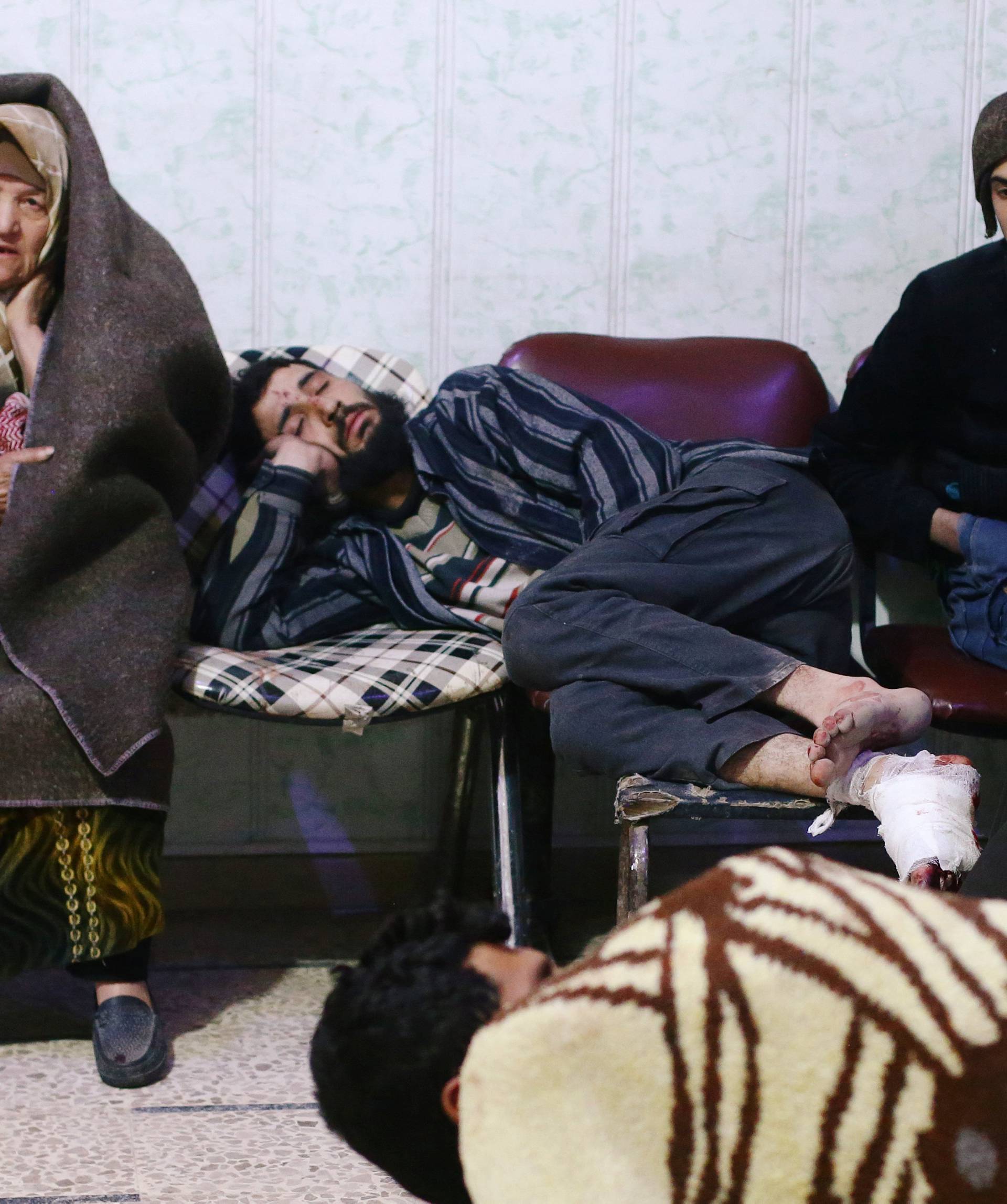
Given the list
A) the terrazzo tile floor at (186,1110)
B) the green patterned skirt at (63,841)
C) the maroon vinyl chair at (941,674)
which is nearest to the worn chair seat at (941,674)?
the maroon vinyl chair at (941,674)

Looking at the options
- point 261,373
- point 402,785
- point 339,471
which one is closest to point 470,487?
point 339,471

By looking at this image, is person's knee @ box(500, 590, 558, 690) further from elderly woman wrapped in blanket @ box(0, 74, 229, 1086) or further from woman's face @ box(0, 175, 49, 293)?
woman's face @ box(0, 175, 49, 293)

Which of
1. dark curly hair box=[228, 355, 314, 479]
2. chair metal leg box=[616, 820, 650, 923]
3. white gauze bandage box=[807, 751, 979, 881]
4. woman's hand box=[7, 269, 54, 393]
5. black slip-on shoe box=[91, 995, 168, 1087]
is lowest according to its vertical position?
black slip-on shoe box=[91, 995, 168, 1087]

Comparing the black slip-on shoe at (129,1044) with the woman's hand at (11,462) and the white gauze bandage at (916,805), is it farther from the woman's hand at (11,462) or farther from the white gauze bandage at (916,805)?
the white gauze bandage at (916,805)

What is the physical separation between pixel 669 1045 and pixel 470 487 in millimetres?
1607

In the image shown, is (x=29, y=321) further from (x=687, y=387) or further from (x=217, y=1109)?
(x=217, y=1109)

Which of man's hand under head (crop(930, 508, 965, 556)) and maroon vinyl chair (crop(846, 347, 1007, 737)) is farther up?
man's hand under head (crop(930, 508, 965, 556))

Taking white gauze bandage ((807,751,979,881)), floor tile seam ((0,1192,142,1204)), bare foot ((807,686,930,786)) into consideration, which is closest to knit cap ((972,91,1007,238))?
bare foot ((807,686,930,786))

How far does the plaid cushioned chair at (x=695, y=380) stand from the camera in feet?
7.58

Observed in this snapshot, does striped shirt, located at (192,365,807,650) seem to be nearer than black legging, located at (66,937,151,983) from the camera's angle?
No

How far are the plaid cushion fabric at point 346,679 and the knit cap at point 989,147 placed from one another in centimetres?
106

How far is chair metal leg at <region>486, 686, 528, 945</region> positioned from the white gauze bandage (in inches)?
23.0

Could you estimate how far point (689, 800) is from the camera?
Answer: 5.35ft

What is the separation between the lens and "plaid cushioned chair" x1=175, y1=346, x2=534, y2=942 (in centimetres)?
190
